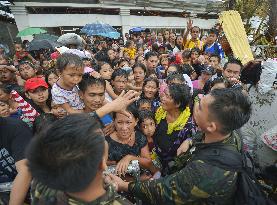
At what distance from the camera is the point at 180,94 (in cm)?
302

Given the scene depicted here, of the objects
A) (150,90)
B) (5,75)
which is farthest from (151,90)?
(5,75)

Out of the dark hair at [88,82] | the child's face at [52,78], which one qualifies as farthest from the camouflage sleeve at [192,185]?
the child's face at [52,78]

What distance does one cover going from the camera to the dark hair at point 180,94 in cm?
301

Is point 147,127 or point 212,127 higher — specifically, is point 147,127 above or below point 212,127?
below

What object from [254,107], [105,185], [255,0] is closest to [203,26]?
[255,0]

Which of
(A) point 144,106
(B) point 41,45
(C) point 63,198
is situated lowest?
(B) point 41,45

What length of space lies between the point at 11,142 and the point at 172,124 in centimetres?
164

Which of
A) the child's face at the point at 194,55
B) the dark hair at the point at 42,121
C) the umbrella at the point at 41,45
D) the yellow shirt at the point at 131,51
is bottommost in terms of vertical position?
the yellow shirt at the point at 131,51

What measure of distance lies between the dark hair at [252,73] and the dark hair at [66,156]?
2330 millimetres

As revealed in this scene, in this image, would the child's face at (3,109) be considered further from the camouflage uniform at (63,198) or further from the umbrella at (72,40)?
the umbrella at (72,40)

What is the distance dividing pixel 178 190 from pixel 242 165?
17.3 inches

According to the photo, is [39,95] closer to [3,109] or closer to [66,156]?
[3,109]

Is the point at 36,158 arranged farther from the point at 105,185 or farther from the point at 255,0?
the point at 255,0

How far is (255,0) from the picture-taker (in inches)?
550
